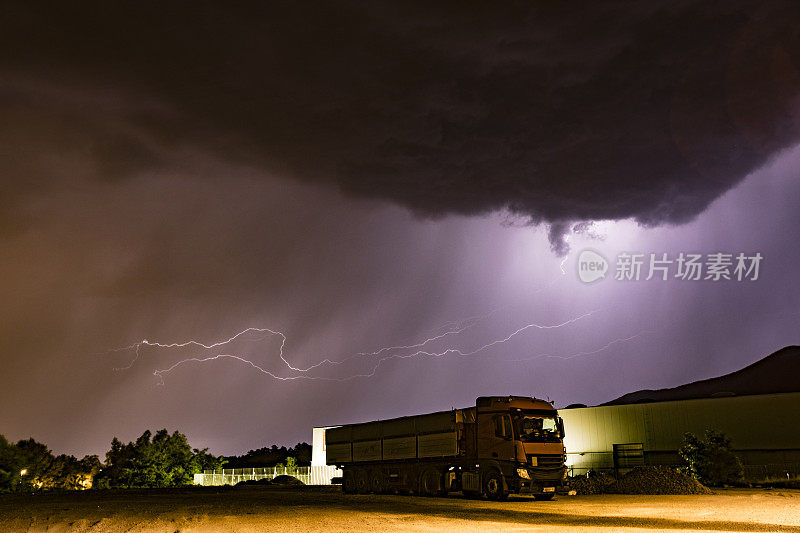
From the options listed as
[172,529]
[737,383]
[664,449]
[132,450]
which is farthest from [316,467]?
[737,383]

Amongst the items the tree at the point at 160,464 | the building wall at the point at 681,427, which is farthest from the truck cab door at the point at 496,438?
the tree at the point at 160,464

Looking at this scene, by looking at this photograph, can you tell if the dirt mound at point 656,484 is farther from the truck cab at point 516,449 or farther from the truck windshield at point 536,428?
the truck windshield at point 536,428

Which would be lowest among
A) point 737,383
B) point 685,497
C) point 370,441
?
point 685,497

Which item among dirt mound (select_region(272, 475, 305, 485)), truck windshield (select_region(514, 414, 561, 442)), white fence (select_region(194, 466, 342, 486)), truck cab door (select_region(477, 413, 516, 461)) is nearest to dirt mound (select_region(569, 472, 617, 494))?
truck windshield (select_region(514, 414, 561, 442))

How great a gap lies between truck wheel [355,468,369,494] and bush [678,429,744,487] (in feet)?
65.4

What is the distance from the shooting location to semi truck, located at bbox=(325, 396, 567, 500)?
23.7 metres

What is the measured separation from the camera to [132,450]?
6781 cm

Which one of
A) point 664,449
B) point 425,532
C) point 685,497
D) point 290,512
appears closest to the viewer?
point 425,532

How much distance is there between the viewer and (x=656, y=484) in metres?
29.2

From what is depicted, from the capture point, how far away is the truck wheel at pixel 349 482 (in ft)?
107

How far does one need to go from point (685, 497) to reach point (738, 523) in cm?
1075

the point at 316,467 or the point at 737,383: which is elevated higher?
the point at 737,383

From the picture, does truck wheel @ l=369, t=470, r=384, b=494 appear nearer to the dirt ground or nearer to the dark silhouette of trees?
the dirt ground

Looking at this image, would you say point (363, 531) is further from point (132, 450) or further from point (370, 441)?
point (132, 450)
